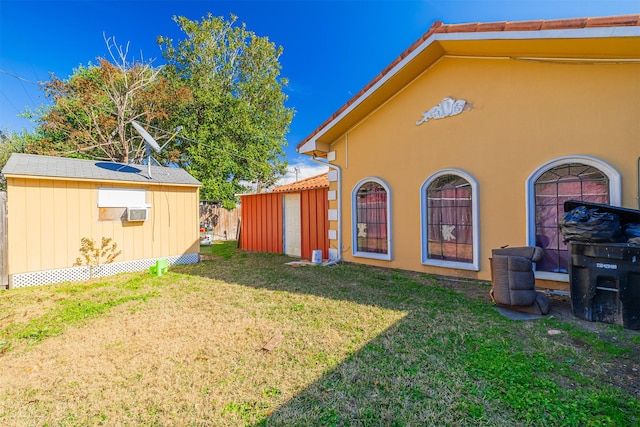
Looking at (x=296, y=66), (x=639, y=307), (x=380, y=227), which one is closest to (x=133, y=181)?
(x=380, y=227)

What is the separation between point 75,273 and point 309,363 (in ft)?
21.9

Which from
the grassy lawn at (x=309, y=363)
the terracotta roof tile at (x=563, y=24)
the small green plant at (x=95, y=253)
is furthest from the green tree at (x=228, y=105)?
the terracotta roof tile at (x=563, y=24)

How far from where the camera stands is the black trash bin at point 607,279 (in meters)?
3.28

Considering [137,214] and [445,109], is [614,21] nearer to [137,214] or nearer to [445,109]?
[445,109]

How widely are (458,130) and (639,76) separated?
257cm

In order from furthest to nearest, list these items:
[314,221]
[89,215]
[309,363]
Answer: [314,221] < [89,215] < [309,363]

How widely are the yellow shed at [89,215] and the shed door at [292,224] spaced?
3063 millimetres

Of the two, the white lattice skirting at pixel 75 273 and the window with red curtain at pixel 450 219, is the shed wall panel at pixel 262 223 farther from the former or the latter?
the window with red curtain at pixel 450 219

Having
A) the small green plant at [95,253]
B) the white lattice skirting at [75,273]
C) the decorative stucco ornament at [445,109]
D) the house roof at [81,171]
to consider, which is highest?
the decorative stucco ornament at [445,109]

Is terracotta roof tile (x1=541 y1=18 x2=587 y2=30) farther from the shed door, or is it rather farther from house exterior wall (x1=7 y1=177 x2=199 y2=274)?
house exterior wall (x1=7 y1=177 x2=199 y2=274)

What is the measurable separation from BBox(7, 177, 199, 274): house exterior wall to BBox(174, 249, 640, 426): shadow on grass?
677 cm

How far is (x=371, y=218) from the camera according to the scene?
744cm

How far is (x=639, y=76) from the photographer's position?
4211 mm

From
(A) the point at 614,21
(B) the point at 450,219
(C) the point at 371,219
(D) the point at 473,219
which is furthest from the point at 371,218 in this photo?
(A) the point at 614,21
